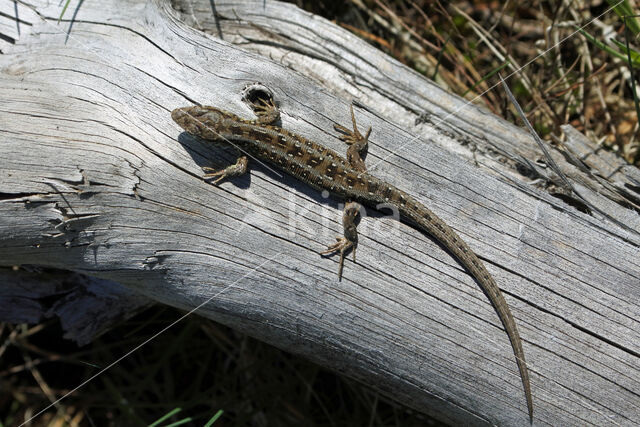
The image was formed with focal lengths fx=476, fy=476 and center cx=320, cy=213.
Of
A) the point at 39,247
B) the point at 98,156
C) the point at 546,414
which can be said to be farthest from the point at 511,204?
the point at 39,247

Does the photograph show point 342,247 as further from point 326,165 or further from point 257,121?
point 257,121

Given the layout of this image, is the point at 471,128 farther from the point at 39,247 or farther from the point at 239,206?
the point at 39,247

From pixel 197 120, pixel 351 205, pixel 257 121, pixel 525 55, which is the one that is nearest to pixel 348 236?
pixel 351 205

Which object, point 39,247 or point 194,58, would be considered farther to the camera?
point 194,58

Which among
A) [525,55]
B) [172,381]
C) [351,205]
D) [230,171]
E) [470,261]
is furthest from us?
[525,55]

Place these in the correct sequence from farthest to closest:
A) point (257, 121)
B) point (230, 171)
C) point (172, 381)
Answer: point (172, 381)
point (257, 121)
point (230, 171)

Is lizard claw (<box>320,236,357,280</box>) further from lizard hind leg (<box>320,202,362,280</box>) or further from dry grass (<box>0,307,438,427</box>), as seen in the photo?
dry grass (<box>0,307,438,427</box>)

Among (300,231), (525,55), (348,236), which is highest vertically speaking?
(525,55)
